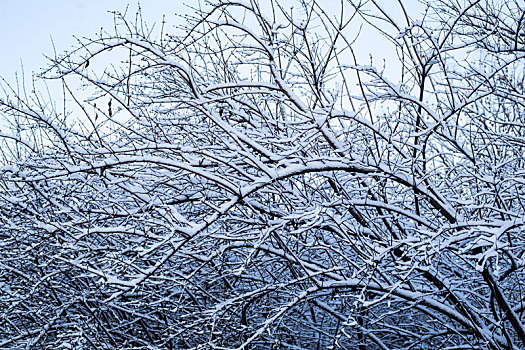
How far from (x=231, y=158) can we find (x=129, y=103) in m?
1.08

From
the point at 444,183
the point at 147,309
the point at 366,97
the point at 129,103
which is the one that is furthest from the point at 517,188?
the point at 147,309

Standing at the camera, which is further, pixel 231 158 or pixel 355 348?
pixel 355 348

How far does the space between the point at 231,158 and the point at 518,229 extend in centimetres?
255

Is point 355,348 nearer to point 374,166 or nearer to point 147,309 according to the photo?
point 147,309

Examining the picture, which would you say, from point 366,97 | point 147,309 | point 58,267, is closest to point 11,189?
point 58,267

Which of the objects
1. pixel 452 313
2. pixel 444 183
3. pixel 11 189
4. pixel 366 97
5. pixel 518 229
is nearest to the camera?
pixel 518 229

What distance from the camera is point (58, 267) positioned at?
22.0ft

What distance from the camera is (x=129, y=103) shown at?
5.37 metres

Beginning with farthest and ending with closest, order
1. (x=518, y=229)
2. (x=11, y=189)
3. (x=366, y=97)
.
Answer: (x=11, y=189)
(x=366, y=97)
(x=518, y=229)

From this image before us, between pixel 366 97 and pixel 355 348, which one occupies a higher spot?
pixel 366 97

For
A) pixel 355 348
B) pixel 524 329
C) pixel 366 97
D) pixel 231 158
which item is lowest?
pixel 355 348

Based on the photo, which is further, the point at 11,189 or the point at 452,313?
the point at 11,189

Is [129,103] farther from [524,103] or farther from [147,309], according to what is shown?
[524,103]

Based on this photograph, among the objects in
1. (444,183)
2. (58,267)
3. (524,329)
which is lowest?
(524,329)
